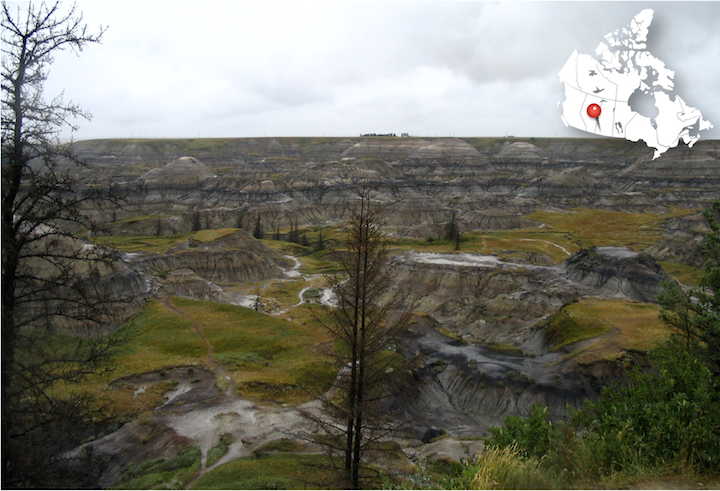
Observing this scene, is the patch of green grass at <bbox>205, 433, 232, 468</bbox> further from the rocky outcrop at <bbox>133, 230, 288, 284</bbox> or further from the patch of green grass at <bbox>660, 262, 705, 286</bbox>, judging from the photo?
the patch of green grass at <bbox>660, 262, 705, 286</bbox>

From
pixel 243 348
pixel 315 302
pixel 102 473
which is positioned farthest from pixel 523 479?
pixel 315 302

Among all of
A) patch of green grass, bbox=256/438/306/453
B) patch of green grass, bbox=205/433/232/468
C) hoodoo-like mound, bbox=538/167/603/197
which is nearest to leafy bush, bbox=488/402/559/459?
patch of green grass, bbox=256/438/306/453

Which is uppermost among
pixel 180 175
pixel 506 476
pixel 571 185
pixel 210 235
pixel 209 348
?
pixel 180 175

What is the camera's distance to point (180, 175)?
156750mm

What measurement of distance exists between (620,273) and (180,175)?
138995 mm

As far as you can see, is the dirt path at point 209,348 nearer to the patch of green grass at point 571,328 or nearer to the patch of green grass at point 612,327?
the patch of green grass at point 612,327

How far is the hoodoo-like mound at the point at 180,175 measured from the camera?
15400 centimetres

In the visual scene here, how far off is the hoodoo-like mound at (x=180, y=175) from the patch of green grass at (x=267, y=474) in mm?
144473

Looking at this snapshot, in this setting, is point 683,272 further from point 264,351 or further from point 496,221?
point 264,351

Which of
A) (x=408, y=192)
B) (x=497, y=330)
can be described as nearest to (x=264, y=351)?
(x=497, y=330)

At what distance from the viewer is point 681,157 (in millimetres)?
160500

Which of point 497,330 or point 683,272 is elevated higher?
point 683,272

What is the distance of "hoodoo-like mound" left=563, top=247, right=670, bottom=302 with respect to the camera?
5467 centimetres

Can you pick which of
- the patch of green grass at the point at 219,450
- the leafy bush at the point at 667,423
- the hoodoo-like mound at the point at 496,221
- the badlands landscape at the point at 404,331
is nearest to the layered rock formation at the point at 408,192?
the hoodoo-like mound at the point at 496,221
